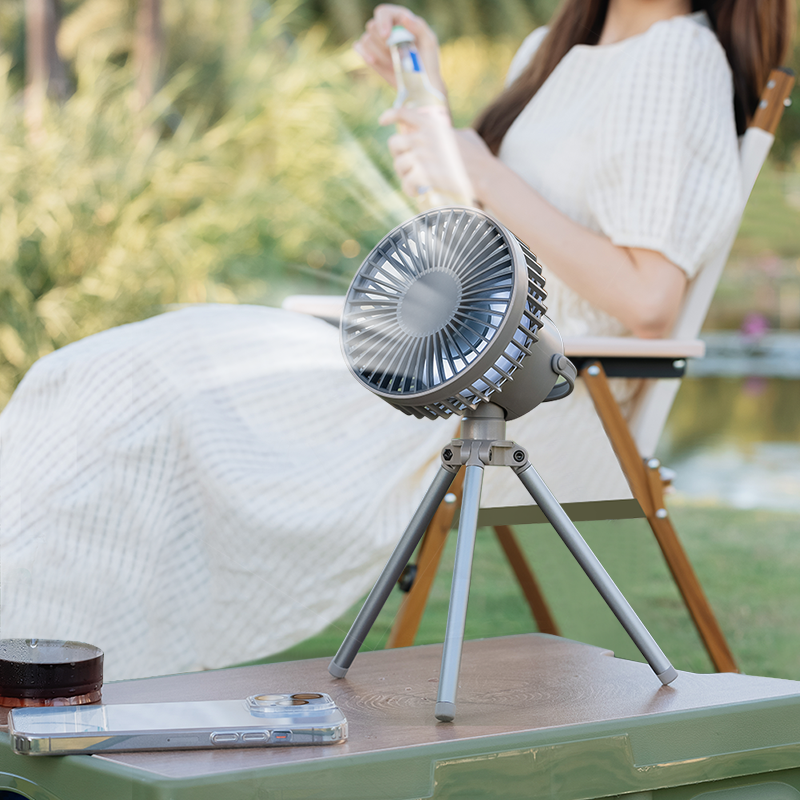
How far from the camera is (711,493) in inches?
121

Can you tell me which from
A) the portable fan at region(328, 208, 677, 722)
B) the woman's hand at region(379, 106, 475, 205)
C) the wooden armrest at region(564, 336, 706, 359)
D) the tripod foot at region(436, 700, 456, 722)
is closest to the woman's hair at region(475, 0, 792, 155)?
the woman's hand at region(379, 106, 475, 205)

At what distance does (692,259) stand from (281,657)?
1.95 feet

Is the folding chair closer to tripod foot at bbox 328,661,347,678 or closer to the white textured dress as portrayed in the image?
the white textured dress

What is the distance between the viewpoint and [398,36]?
1.17 m

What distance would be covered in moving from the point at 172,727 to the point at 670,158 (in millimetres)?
779

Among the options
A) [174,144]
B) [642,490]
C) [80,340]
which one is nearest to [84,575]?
[80,340]

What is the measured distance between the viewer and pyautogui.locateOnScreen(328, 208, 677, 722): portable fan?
0.60 metres

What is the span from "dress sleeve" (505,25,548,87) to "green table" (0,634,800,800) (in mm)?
853

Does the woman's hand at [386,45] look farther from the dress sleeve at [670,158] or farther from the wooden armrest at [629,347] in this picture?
the wooden armrest at [629,347]

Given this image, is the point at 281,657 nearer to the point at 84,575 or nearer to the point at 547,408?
the point at 84,575

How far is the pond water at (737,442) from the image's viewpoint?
122 inches

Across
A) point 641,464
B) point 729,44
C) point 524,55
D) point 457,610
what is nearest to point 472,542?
point 457,610

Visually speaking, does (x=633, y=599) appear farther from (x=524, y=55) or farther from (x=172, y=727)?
(x=172, y=727)

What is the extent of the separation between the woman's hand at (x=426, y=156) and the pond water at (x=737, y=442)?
3.35 feet
